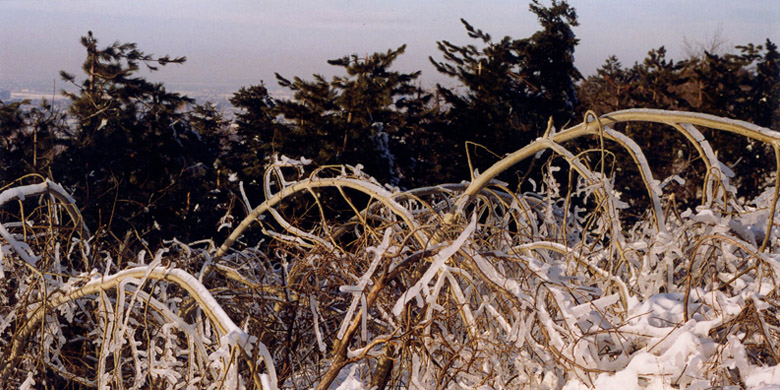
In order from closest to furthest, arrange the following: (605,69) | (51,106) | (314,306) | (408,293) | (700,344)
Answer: (700,344), (408,293), (314,306), (51,106), (605,69)

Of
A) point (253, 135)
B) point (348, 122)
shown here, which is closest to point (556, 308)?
point (348, 122)

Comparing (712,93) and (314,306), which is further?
(712,93)

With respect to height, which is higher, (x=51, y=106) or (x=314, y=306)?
(x=314, y=306)

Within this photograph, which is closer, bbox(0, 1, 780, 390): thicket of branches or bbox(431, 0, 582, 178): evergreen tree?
bbox(0, 1, 780, 390): thicket of branches

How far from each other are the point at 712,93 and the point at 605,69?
563 inches

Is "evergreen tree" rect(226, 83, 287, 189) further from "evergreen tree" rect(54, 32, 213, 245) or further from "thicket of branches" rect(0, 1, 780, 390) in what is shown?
"evergreen tree" rect(54, 32, 213, 245)

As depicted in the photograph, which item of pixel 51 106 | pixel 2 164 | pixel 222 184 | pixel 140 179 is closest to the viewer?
pixel 2 164

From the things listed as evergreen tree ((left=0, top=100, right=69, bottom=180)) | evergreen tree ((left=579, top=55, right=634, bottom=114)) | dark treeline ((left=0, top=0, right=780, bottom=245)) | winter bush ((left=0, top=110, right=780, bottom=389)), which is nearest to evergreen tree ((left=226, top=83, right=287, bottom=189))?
dark treeline ((left=0, top=0, right=780, bottom=245))

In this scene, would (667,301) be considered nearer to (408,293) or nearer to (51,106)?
(408,293)

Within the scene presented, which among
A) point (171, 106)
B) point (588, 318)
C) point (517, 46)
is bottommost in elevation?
point (171, 106)

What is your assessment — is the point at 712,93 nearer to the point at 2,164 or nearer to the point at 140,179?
the point at 140,179

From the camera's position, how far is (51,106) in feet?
52.7

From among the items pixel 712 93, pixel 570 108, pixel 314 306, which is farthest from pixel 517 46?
pixel 314 306

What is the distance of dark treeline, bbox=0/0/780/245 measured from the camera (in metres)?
17.4
